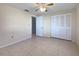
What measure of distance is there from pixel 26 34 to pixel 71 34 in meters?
3.28

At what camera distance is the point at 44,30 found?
8.27 meters

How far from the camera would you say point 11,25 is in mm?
5199

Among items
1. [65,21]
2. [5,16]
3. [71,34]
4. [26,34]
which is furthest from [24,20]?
[71,34]

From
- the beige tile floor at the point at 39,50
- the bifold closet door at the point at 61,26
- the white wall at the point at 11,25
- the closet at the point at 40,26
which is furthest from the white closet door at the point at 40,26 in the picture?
the beige tile floor at the point at 39,50

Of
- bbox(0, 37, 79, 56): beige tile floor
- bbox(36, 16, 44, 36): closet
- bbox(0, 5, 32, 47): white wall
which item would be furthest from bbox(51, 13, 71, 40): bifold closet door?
bbox(0, 5, 32, 47): white wall

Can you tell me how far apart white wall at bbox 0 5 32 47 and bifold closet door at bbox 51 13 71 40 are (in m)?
2.45

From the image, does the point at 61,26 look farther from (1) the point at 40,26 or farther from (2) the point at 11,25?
(2) the point at 11,25

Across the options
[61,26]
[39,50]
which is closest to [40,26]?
[61,26]

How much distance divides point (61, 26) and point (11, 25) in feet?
→ 11.9

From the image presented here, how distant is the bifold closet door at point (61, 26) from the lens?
634 centimetres

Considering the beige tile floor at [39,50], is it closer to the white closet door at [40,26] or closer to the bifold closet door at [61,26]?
the bifold closet door at [61,26]

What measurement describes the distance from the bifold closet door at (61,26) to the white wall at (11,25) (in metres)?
2.45

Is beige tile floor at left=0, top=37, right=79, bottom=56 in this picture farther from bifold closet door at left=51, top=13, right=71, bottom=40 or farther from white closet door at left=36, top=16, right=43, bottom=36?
white closet door at left=36, top=16, right=43, bottom=36

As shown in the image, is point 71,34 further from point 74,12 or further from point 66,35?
point 74,12
